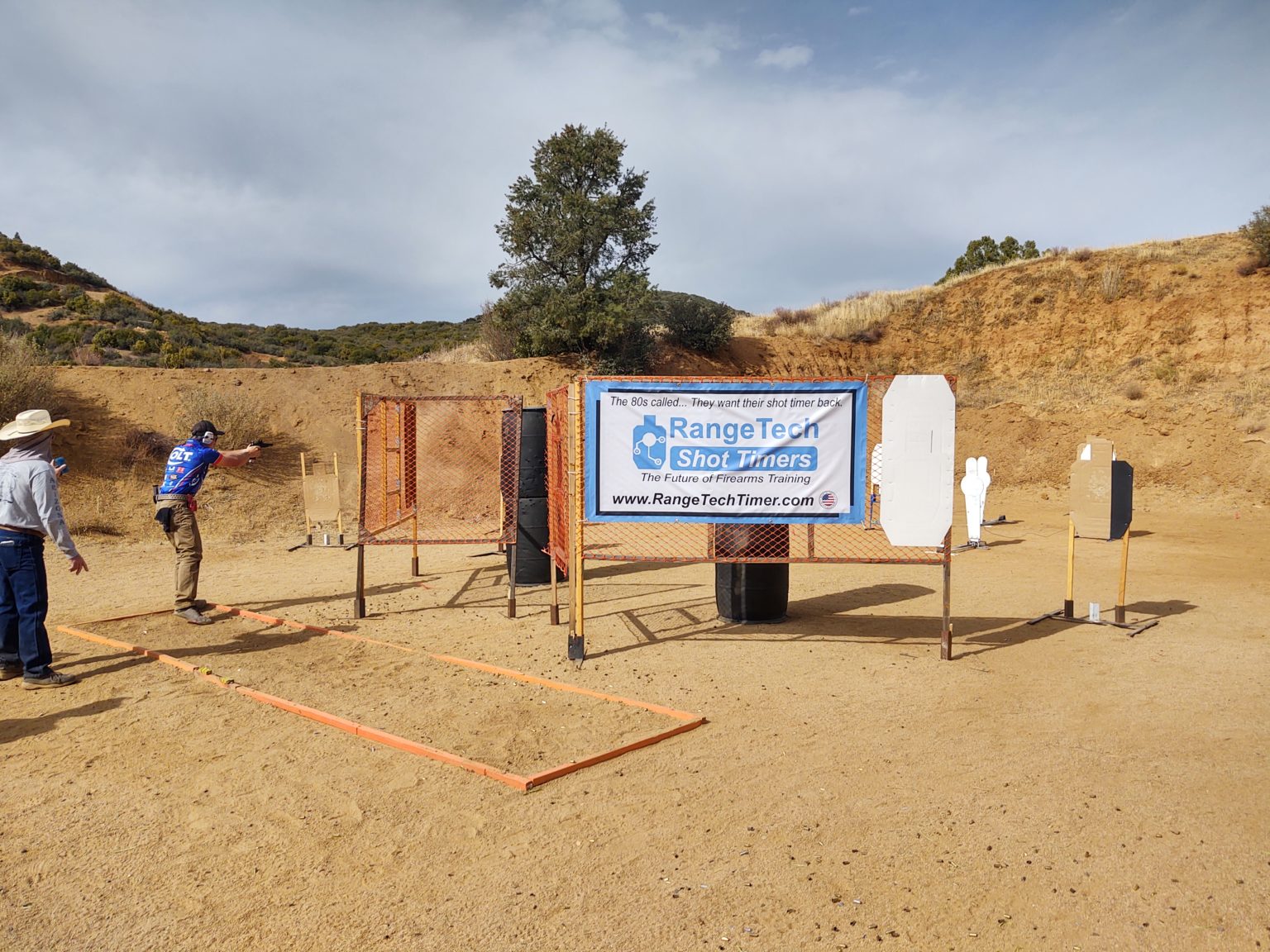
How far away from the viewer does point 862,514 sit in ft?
23.0

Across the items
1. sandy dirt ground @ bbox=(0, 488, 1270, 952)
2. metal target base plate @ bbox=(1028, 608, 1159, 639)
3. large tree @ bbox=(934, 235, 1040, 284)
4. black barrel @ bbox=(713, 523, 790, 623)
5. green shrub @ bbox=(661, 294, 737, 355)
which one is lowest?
sandy dirt ground @ bbox=(0, 488, 1270, 952)

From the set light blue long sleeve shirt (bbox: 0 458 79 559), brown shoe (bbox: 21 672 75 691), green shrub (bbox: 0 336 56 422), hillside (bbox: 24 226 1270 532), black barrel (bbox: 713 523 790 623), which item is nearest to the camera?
light blue long sleeve shirt (bbox: 0 458 79 559)

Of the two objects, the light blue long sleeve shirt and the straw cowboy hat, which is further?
the straw cowboy hat

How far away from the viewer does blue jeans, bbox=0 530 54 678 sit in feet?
20.0

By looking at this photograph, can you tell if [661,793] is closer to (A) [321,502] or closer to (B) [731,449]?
(B) [731,449]

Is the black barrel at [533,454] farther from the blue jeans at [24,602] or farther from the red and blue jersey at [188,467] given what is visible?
the blue jeans at [24,602]

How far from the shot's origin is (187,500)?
8547 mm

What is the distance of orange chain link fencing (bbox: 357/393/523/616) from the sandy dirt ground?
2310 millimetres

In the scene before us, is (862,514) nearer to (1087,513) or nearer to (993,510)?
(1087,513)

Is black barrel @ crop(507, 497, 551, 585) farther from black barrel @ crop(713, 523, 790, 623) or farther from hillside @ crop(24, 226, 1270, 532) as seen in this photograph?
hillside @ crop(24, 226, 1270, 532)

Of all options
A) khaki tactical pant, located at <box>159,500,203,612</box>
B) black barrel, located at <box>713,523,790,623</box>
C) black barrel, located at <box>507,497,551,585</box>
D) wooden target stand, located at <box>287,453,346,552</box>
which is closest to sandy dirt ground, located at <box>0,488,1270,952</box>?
black barrel, located at <box>713,523,790,623</box>

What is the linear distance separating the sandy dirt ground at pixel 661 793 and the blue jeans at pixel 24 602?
0.31m

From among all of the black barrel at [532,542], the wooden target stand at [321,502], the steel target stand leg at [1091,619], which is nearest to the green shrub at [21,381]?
Answer: the wooden target stand at [321,502]

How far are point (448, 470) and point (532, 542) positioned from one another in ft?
38.1
